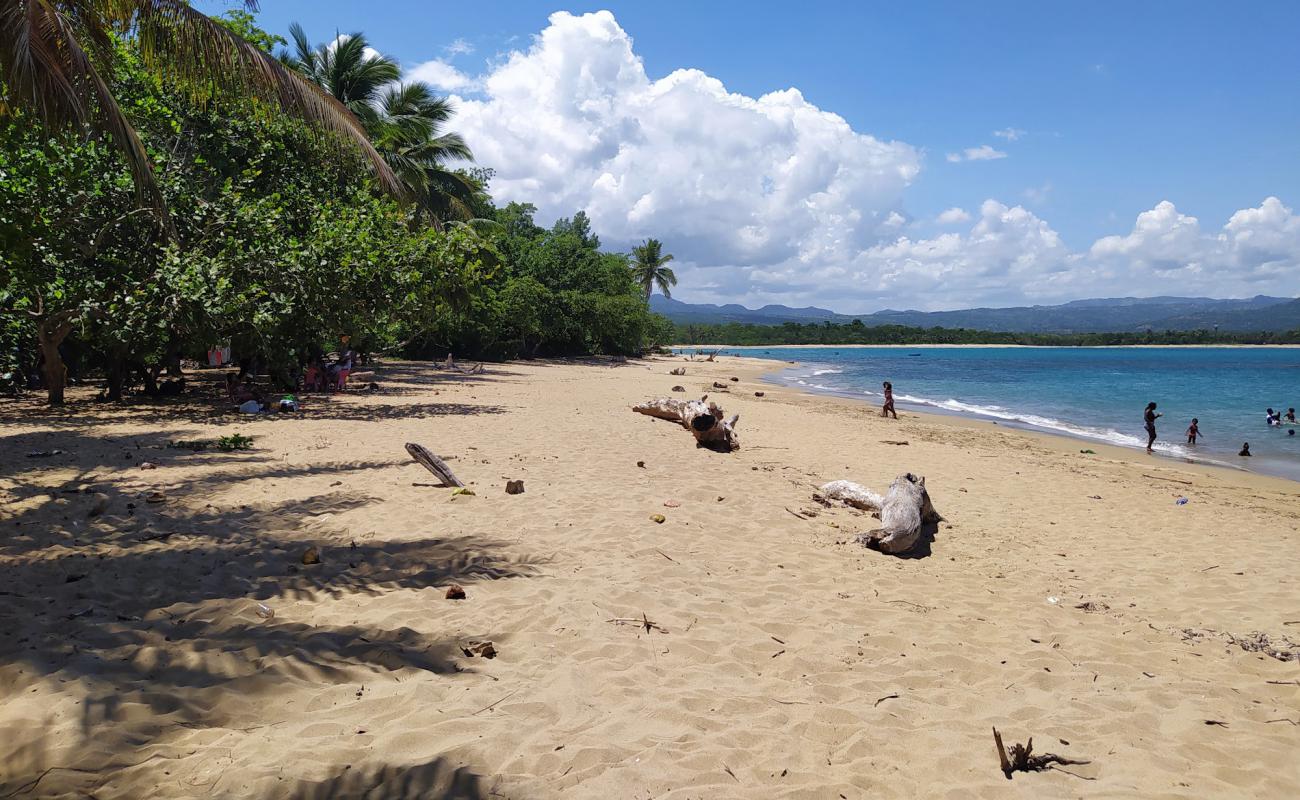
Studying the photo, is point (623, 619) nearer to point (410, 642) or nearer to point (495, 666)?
point (495, 666)

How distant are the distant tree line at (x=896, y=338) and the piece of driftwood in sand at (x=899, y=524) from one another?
11062 cm

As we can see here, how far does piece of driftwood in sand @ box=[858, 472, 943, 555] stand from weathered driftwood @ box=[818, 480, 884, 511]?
530 mm

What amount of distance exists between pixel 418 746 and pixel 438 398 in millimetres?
15094

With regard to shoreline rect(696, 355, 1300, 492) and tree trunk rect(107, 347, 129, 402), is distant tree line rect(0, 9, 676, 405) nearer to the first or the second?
tree trunk rect(107, 347, 129, 402)

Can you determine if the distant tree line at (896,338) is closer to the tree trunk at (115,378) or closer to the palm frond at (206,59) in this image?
the tree trunk at (115,378)

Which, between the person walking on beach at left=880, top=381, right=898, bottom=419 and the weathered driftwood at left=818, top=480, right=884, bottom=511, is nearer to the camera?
the weathered driftwood at left=818, top=480, right=884, bottom=511

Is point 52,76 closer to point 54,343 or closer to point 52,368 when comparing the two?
point 54,343

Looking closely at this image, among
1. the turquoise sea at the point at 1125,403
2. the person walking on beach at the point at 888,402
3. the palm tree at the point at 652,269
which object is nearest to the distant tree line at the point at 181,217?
the person walking on beach at the point at 888,402

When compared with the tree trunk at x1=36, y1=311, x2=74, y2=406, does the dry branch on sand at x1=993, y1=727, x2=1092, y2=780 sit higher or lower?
lower

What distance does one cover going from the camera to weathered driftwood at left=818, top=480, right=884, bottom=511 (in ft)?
26.1

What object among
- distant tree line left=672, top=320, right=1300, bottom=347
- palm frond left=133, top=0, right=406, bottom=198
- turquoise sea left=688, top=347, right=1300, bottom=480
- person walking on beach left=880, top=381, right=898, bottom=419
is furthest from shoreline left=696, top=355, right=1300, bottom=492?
distant tree line left=672, top=320, right=1300, bottom=347

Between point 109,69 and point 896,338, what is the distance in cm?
13087

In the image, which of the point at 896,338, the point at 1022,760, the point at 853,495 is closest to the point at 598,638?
the point at 1022,760

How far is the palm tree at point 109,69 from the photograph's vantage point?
6086mm
